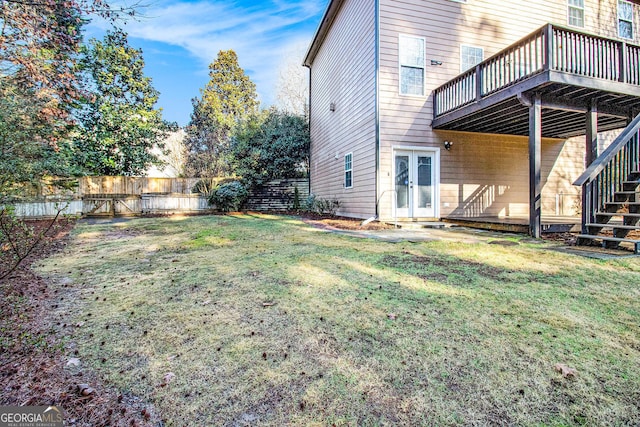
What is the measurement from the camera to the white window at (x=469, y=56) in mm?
8695

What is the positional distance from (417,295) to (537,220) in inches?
180

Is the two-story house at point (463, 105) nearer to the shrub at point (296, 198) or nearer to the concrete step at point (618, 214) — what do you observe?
the concrete step at point (618, 214)

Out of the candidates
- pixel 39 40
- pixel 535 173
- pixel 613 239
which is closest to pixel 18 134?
pixel 39 40

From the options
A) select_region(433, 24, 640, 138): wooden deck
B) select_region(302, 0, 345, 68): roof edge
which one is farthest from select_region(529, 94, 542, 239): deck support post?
select_region(302, 0, 345, 68): roof edge

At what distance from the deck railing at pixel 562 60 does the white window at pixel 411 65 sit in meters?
1.40

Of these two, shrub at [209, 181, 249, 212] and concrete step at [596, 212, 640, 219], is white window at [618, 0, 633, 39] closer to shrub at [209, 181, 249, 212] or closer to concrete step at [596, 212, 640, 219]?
concrete step at [596, 212, 640, 219]

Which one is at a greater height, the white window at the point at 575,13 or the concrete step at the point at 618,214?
the white window at the point at 575,13

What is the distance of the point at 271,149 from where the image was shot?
15.0 meters

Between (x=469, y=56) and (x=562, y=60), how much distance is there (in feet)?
11.7

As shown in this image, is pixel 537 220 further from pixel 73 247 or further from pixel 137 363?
pixel 73 247

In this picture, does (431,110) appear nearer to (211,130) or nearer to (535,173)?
(535,173)

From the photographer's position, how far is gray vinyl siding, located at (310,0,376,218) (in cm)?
828

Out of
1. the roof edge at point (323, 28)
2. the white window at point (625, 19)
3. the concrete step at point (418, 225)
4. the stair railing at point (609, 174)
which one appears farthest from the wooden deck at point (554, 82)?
the white window at point (625, 19)

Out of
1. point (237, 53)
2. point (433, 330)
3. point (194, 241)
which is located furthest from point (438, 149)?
point (237, 53)
